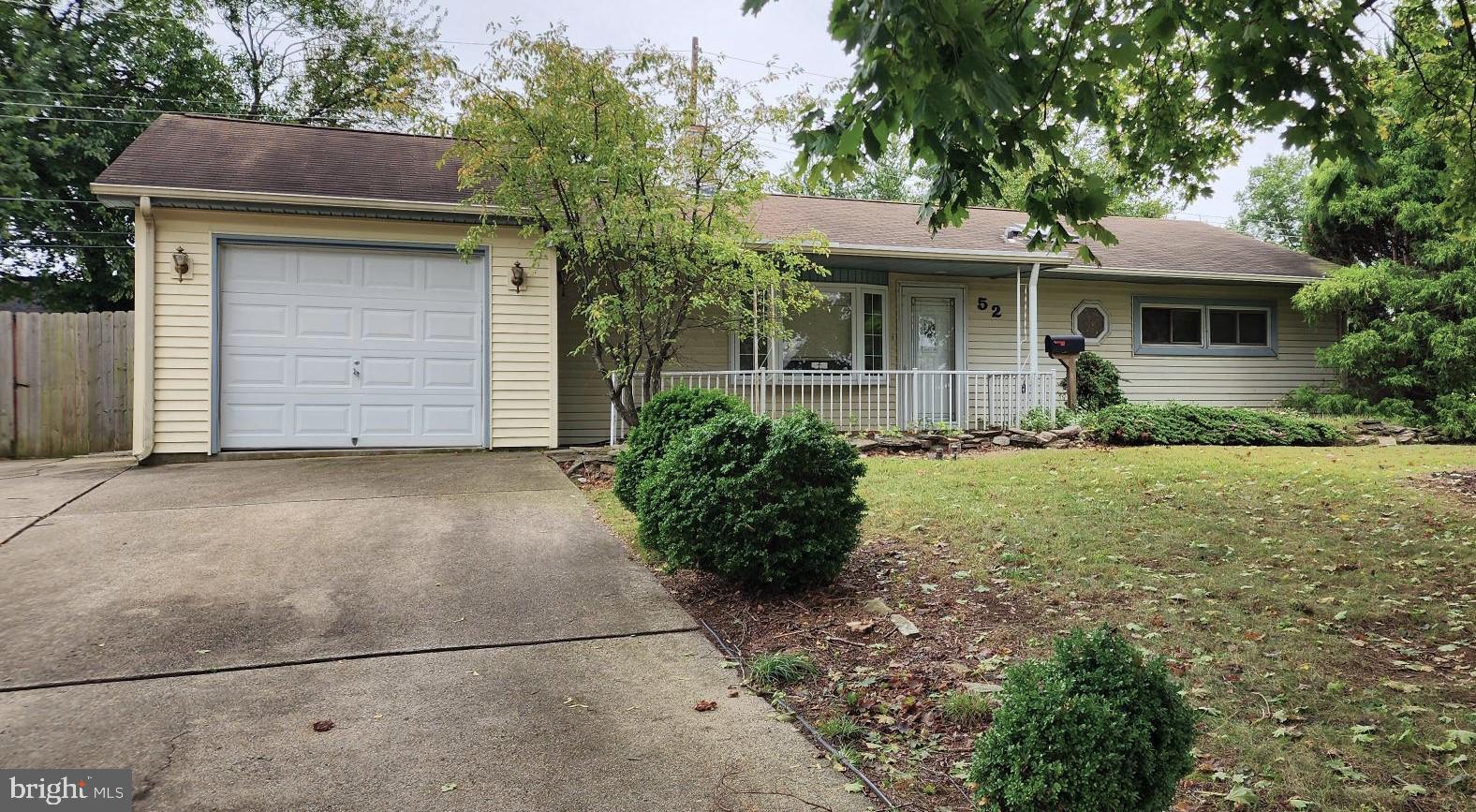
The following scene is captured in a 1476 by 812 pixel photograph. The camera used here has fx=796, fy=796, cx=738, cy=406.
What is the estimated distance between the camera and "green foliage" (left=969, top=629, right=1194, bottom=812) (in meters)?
1.98

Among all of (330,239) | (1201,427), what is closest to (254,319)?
(330,239)

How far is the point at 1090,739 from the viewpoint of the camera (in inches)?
78.3

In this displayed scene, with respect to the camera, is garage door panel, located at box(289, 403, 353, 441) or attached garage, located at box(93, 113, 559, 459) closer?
attached garage, located at box(93, 113, 559, 459)

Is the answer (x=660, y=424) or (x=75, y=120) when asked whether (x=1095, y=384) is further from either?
(x=75, y=120)

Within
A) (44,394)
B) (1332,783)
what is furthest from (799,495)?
(44,394)

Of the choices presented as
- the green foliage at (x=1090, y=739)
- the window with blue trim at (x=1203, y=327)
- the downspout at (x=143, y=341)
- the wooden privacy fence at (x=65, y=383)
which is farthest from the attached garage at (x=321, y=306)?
the window with blue trim at (x=1203, y=327)

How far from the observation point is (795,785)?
2512 mm

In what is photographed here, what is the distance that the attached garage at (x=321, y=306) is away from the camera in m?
8.59

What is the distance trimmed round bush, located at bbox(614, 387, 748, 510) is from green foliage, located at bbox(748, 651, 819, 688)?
2162 millimetres

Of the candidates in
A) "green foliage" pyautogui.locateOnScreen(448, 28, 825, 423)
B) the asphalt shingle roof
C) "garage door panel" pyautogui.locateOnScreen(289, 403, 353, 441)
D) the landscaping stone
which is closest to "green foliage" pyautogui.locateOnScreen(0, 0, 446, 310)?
the asphalt shingle roof

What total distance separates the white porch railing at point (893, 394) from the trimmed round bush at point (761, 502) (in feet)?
19.5

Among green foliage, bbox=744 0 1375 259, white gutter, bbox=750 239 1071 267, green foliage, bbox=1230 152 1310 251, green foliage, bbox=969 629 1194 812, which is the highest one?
green foliage, bbox=1230 152 1310 251

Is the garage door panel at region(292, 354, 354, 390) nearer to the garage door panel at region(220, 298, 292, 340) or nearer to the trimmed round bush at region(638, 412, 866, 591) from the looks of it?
the garage door panel at region(220, 298, 292, 340)

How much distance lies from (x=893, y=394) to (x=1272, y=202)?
30.6 meters
